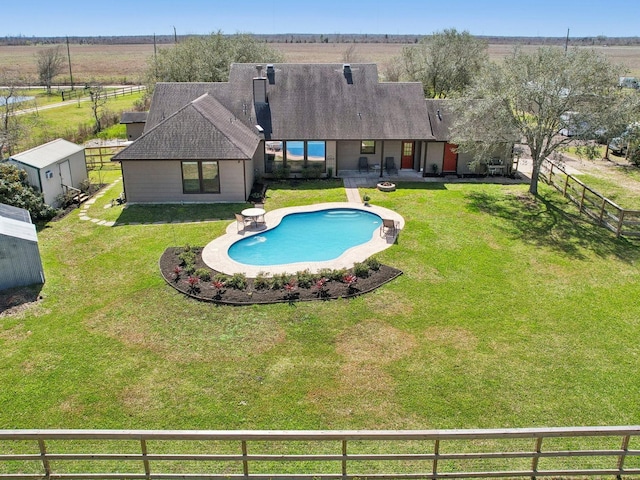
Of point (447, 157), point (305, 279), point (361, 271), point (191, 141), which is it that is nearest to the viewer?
point (305, 279)

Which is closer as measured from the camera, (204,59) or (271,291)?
(271,291)

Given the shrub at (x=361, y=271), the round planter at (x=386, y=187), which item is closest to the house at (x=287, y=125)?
the round planter at (x=386, y=187)

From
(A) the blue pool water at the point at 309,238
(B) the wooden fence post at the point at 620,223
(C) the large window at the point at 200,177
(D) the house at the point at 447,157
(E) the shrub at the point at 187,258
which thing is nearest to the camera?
(E) the shrub at the point at 187,258

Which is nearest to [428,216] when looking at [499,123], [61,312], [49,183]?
[499,123]

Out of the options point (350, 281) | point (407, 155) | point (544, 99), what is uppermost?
point (544, 99)

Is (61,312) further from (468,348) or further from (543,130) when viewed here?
(543,130)

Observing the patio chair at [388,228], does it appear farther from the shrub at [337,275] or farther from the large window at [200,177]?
the large window at [200,177]

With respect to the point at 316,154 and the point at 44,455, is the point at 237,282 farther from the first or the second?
Answer: the point at 316,154

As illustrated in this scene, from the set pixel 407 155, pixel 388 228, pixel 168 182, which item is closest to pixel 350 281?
pixel 388 228
